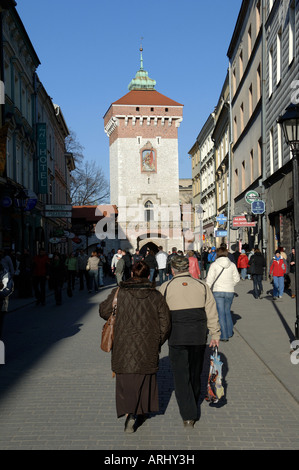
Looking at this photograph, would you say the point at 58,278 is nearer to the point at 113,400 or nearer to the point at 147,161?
the point at 113,400

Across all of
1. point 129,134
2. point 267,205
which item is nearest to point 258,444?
point 267,205

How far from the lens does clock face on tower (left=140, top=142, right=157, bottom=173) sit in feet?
208

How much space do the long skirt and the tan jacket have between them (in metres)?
0.51

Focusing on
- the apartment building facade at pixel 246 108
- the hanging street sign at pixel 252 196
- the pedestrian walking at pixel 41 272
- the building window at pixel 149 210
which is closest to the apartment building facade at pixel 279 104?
the hanging street sign at pixel 252 196

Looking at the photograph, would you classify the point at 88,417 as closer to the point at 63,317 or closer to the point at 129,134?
the point at 63,317

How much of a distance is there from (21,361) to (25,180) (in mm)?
22221

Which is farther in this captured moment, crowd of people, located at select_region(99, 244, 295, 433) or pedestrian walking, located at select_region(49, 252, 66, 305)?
pedestrian walking, located at select_region(49, 252, 66, 305)

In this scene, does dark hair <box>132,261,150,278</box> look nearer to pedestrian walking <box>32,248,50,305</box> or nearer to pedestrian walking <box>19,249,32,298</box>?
pedestrian walking <box>32,248,50,305</box>

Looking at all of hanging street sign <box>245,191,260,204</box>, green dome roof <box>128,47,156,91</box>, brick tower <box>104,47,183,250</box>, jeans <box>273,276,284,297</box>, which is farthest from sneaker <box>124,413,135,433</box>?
green dome roof <box>128,47,156,91</box>

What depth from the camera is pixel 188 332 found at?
5398 millimetres

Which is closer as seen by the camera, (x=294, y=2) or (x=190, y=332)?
(x=190, y=332)
